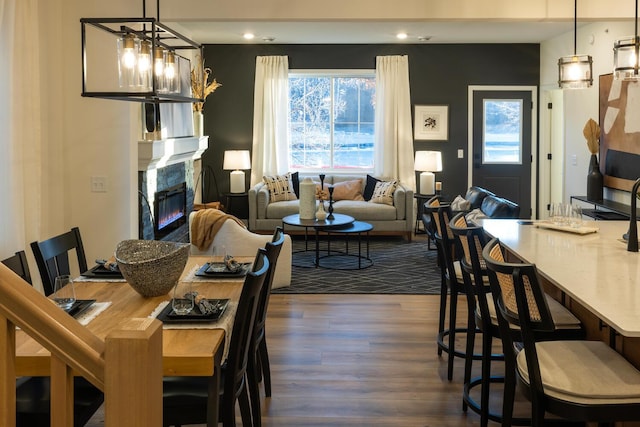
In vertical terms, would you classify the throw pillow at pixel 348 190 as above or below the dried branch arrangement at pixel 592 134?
below

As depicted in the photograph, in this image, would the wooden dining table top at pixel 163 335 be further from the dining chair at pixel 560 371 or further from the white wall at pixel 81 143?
the white wall at pixel 81 143

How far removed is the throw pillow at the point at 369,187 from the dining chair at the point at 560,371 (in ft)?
23.6

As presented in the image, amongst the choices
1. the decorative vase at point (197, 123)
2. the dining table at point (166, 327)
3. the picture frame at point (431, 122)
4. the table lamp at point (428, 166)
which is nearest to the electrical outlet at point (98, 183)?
the dining table at point (166, 327)

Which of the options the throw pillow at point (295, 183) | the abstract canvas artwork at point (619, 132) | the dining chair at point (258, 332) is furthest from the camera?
the throw pillow at point (295, 183)

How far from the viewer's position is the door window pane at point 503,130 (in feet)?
33.2

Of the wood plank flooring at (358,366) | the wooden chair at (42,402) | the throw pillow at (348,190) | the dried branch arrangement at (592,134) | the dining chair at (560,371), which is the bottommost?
the wood plank flooring at (358,366)

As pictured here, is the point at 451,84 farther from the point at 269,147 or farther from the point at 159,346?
the point at 159,346

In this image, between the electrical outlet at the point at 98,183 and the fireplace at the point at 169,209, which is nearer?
the electrical outlet at the point at 98,183

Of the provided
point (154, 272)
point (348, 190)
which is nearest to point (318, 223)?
point (348, 190)

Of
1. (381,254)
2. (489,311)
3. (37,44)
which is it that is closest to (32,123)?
(37,44)

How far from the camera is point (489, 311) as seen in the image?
3066mm

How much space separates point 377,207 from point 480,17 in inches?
156

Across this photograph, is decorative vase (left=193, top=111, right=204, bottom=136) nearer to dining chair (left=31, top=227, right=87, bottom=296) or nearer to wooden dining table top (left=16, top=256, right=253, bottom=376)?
dining chair (left=31, top=227, right=87, bottom=296)

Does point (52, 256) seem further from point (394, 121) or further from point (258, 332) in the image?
point (394, 121)
